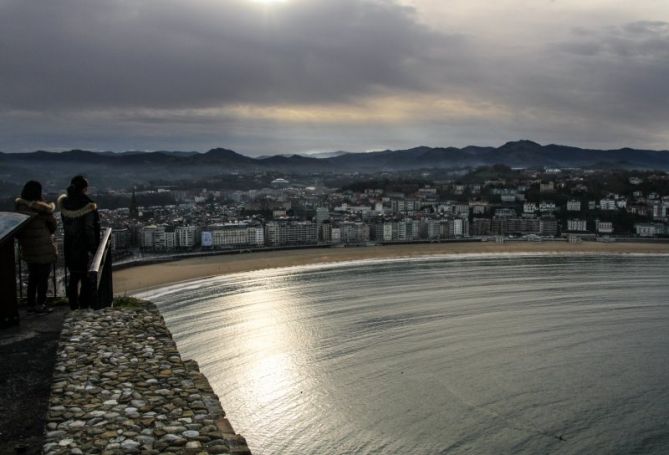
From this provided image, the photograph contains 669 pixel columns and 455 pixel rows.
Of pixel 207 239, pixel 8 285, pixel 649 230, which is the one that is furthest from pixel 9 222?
pixel 649 230

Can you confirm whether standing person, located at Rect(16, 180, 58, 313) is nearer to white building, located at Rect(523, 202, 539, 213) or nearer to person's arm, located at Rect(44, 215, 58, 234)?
person's arm, located at Rect(44, 215, 58, 234)

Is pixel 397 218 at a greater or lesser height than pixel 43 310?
lesser

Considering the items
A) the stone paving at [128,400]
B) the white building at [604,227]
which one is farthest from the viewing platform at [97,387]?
the white building at [604,227]

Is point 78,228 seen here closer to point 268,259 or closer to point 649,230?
point 268,259

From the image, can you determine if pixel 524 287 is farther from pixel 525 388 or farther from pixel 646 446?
pixel 646 446

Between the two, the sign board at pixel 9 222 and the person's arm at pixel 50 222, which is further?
the person's arm at pixel 50 222

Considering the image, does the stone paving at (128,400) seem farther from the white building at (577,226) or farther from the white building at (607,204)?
the white building at (607,204)
